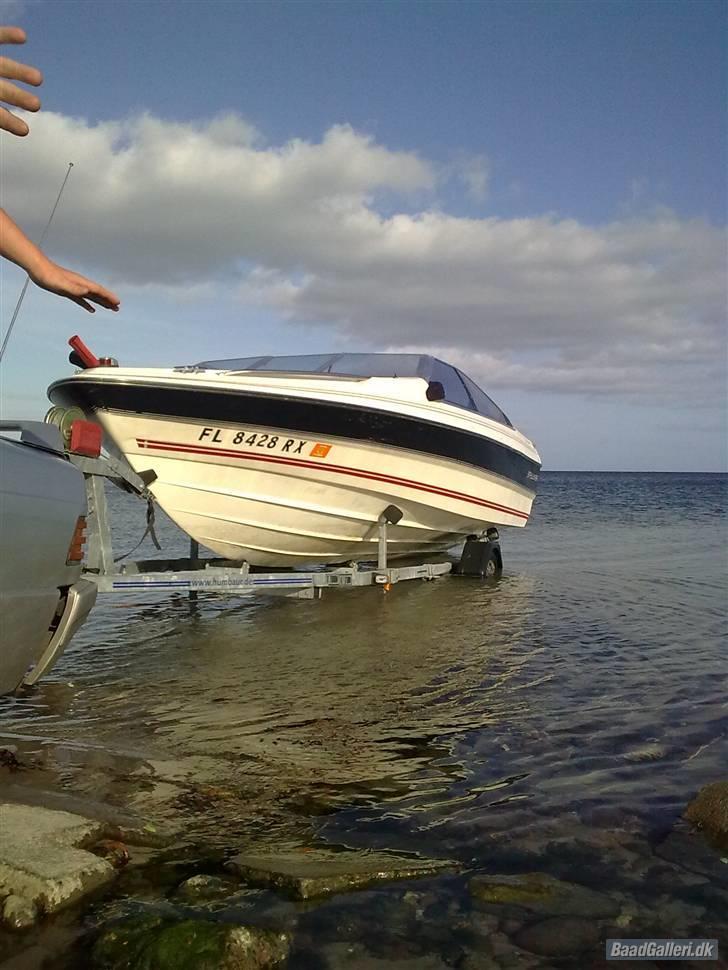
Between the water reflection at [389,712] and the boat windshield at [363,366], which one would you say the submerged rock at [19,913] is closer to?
the water reflection at [389,712]

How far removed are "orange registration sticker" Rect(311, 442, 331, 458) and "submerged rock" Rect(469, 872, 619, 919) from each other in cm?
566

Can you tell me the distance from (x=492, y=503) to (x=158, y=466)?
4781mm

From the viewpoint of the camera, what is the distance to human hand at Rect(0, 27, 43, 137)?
1349 millimetres

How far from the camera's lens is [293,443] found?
795 cm

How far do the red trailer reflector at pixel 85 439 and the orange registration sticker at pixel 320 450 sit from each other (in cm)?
220

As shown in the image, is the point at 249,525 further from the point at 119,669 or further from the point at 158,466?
the point at 119,669

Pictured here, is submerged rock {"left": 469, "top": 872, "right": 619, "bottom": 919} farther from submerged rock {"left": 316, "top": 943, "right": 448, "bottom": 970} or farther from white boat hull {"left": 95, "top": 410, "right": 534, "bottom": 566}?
white boat hull {"left": 95, "top": 410, "right": 534, "bottom": 566}

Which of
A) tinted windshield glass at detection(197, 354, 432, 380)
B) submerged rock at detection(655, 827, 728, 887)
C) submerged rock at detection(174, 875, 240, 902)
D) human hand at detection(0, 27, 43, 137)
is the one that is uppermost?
tinted windshield glass at detection(197, 354, 432, 380)

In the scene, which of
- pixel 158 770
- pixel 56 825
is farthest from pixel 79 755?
pixel 56 825

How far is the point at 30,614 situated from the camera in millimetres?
3211

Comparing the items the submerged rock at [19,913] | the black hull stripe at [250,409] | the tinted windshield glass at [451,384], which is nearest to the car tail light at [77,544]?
the submerged rock at [19,913]

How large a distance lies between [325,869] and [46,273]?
7.22 ft

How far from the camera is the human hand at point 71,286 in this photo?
5.27 ft

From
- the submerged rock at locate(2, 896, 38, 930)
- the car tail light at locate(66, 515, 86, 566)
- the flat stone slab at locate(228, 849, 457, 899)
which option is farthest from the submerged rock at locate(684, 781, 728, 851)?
the car tail light at locate(66, 515, 86, 566)
